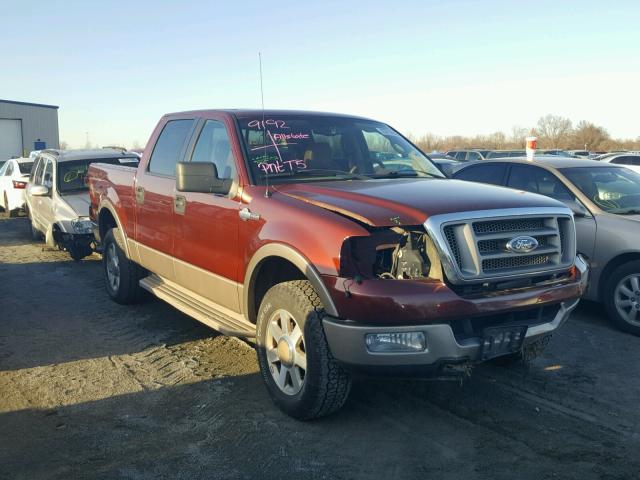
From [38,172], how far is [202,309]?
812cm

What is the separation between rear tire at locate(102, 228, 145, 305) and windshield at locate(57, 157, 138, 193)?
3.44 meters

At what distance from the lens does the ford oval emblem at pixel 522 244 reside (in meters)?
3.84

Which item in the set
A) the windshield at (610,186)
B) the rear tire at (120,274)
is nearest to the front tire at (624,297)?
the windshield at (610,186)

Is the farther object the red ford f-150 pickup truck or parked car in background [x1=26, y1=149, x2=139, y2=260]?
parked car in background [x1=26, y1=149, x2=139, y2=260]

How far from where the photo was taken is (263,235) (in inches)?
169

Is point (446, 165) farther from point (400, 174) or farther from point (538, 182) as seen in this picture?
A: point (400, 174)

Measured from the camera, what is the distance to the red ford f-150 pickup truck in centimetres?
360

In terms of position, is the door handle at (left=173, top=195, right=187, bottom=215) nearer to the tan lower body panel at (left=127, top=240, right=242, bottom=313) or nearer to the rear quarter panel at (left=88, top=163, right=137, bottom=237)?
the tan lower body panel at (left=127, top=240, right=242, bottom=313)

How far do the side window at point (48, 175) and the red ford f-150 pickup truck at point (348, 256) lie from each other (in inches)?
243

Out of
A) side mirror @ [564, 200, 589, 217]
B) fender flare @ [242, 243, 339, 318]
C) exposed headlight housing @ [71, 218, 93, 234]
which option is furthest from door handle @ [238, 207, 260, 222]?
exposed headlight housing @ [71, 218, 93, 234]

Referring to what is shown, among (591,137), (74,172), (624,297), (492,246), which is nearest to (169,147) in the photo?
(492,246)

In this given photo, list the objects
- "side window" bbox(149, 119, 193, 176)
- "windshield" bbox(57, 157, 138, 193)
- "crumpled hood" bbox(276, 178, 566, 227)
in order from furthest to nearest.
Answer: "windshield" bbox(57, 157, 138, 193) < "side window" bbox(149, 119, 193, 176) < "crumpled hood" bbox(276, 178, 566, 227)

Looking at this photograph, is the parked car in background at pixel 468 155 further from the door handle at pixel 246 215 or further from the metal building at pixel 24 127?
the metal building at pixel 24 127

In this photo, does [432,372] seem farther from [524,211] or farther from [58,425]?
[58,425]
